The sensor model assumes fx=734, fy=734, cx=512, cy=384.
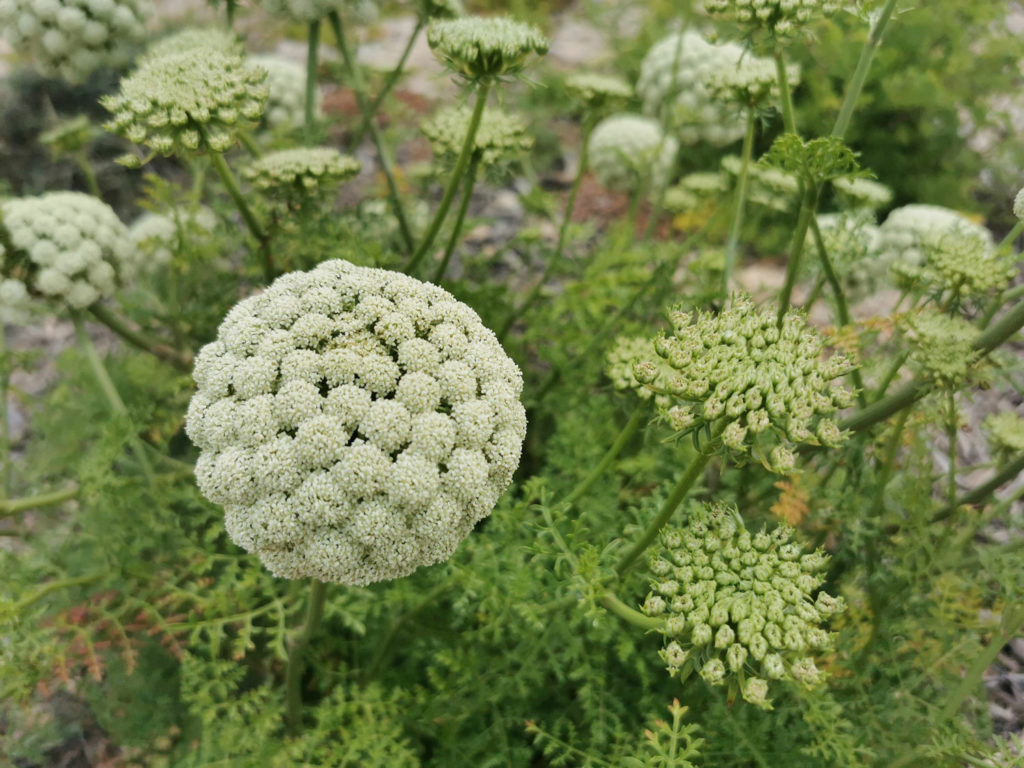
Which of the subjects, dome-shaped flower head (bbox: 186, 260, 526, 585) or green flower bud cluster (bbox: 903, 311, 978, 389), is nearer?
dome-shaped flower head (bbox: 186, 260, 526, 585)

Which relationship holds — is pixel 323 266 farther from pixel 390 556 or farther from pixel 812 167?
pixel 812 167

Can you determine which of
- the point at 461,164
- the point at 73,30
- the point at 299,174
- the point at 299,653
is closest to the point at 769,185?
the point at 461,164

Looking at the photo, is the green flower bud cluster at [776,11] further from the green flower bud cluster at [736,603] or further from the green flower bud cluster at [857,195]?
the green flower bud cluster at [736,603]

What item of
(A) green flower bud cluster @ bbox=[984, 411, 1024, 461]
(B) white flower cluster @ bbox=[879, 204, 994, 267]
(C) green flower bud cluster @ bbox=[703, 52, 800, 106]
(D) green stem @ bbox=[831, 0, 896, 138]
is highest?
(D) green stem @ bbox=[831, 0, 896, 138]

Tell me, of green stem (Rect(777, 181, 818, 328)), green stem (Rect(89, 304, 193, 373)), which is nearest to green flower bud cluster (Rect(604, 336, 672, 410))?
green stem (Rect(777, 181, 818, 328))

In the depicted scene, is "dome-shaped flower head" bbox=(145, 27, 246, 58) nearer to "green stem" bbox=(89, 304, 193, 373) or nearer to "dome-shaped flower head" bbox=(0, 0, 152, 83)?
"dome-shaped flower head" bbox=(0, 0, 152, 83)

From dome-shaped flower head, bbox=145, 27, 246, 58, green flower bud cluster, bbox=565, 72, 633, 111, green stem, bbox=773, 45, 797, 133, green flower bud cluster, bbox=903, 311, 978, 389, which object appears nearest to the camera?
green flower bud cluster, bbox=903, 311, 978, 389

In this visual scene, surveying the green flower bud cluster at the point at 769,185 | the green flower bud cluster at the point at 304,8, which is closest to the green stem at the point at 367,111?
the green flower bud cluster at the point at 304,8
